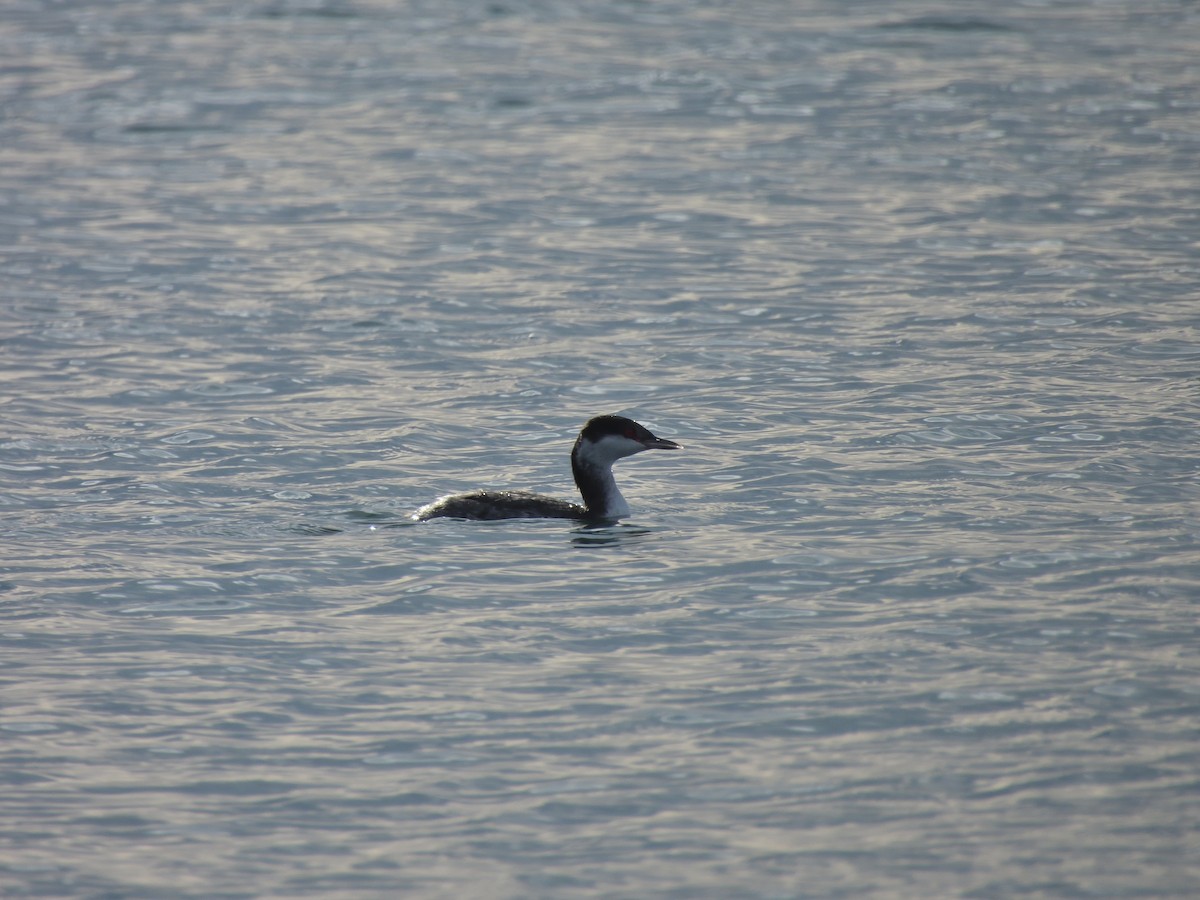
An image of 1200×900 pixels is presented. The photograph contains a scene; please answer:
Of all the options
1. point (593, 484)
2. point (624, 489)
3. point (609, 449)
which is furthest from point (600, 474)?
point (624, 489)

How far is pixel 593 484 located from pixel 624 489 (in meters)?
1.23

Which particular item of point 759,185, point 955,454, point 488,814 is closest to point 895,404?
point 955,454

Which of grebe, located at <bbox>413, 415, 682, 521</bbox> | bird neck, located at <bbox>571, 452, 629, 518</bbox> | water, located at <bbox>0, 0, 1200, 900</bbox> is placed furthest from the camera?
bird neck, located at <bbox>571, 452, 629, 518</bbox>

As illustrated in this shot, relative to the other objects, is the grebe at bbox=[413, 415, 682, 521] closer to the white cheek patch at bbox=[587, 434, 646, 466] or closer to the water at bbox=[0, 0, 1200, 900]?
the white cheek patch at bbox=[587, 434, 646, 466]

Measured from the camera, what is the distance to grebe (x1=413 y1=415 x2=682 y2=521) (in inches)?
524

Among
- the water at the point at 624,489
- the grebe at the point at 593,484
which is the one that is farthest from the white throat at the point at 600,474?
the water at the point at 624,489

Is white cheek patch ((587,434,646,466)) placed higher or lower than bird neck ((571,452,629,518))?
higher

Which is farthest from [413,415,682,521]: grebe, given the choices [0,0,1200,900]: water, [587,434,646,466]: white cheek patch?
[0,0,1200,900]: water

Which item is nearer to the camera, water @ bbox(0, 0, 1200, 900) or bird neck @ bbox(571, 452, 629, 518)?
water @ bbox(0, 0, 1200, 900)

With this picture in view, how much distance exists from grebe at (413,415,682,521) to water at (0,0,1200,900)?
159 mm

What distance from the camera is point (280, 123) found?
3023 cm

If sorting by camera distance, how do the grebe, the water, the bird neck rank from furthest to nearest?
the bird neck, the grebe, the water

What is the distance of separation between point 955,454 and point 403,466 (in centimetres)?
472

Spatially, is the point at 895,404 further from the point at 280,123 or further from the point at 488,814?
the point at 280,123
